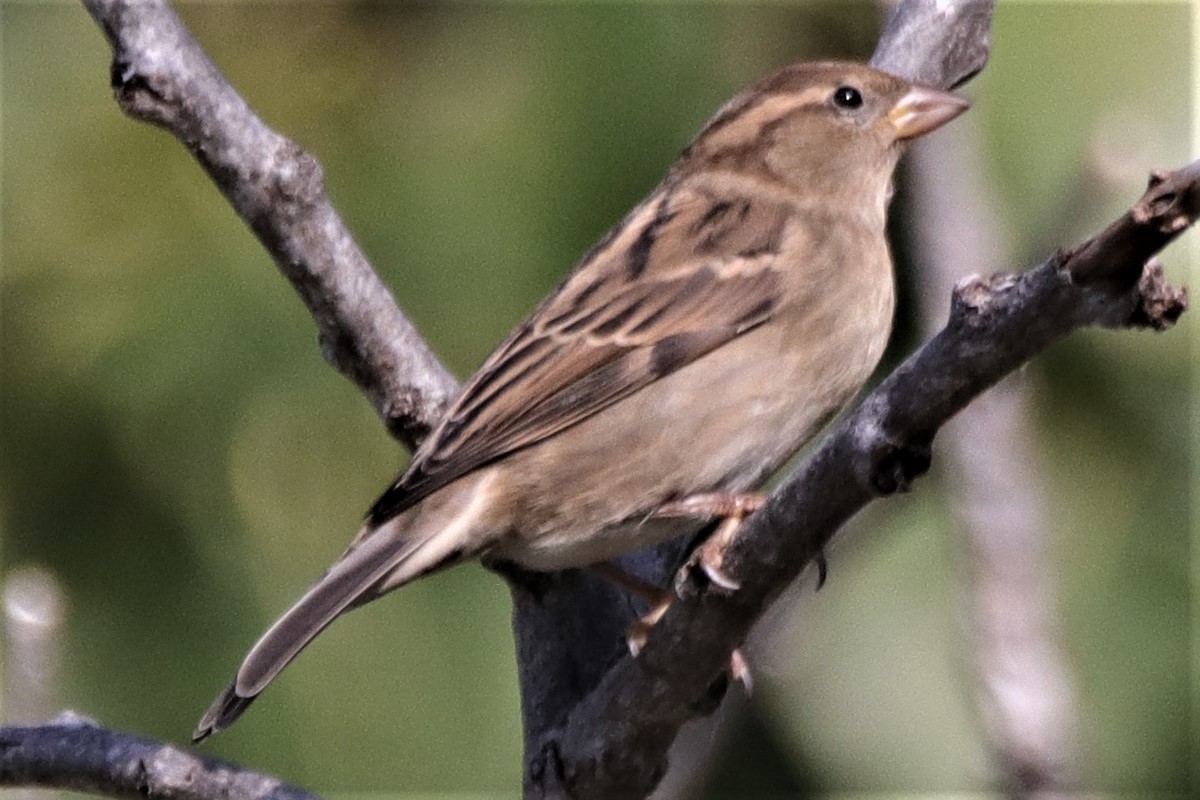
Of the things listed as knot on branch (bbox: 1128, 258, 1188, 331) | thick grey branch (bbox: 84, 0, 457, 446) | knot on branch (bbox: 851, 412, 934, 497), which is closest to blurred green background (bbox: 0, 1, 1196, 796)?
thick grey branch (bbox: 84, 0, 457, 446)

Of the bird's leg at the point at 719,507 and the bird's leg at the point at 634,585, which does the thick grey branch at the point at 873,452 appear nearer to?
the bird's leg at the point at 719,507

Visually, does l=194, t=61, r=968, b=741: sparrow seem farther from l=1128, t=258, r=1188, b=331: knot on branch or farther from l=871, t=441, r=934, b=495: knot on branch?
l=1128, t=258, r=1188, b=331: knot on branch

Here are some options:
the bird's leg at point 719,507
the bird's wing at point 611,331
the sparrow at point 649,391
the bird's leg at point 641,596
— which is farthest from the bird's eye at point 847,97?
the bird's leg at point 641,596

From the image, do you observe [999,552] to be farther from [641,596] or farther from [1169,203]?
[641,596]

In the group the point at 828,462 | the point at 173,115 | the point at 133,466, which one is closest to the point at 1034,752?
the point at 828,462

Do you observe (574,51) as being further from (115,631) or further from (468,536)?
(115,631)

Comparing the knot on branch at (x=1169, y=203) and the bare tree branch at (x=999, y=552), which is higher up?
the knot on branch at (x=1169, y=203)
